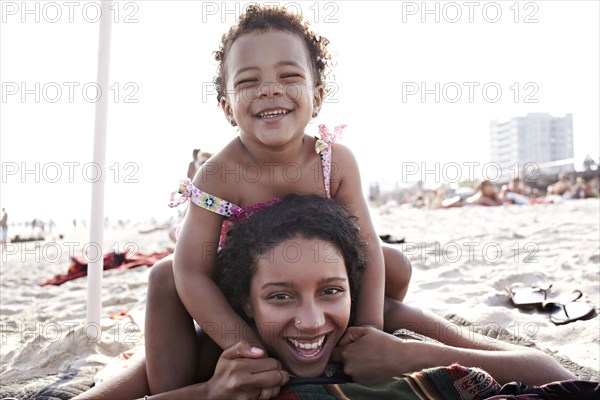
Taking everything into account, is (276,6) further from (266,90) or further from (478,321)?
(478,321)

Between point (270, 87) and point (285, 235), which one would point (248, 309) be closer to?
point (285, 235)

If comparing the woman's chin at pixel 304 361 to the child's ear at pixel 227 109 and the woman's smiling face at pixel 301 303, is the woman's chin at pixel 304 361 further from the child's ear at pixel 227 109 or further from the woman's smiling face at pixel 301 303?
the child's ear at pixel 227 109

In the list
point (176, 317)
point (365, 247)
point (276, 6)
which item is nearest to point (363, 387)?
point (365, 247)

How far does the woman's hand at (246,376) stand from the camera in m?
1.71

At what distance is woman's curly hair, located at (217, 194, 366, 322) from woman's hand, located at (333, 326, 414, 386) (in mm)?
301

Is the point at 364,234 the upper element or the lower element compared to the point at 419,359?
upper

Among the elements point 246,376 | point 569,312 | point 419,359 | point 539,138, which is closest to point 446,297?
point 569,312

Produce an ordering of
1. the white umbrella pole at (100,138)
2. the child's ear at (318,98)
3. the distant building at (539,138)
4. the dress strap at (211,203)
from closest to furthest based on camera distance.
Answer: the dress strap at (211,203) → the child's ear at (318,98) → the white umbrella pole at (100,138) → the distant building at (539,138)

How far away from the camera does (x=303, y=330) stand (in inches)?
71.2

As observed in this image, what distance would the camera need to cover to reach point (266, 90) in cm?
213

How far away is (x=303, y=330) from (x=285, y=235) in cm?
34

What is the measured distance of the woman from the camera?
179cm

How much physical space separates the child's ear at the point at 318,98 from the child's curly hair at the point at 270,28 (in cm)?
3

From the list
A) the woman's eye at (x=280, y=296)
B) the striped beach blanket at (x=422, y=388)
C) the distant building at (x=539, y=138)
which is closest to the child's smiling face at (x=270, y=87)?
the woman's eye at (x=280, y=296)
